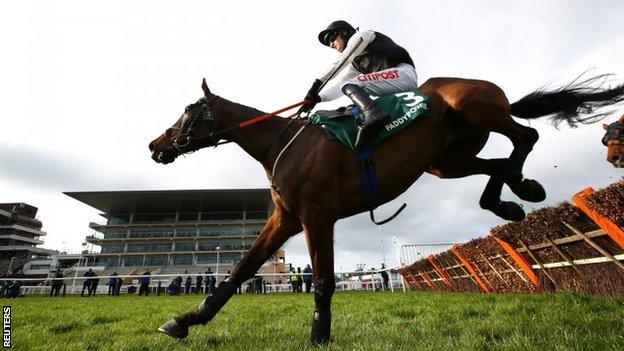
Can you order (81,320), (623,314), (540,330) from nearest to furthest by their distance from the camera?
(540,330) → (623,314) → (81,320)

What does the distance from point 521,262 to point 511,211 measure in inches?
243

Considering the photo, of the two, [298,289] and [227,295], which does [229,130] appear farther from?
[298,289]

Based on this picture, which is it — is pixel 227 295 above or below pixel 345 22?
below

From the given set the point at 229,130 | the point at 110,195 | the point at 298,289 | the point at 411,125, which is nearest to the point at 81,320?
the point at 229,130

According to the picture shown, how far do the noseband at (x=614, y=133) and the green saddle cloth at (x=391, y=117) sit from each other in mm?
5292

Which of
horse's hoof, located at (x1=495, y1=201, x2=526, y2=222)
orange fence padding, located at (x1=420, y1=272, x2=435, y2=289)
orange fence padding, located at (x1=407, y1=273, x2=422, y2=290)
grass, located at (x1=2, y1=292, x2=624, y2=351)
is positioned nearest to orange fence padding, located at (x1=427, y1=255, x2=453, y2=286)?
orange fence padding, located at (x1=420, y1=272, x2=435, y2=289)

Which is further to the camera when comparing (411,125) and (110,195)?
(110,195)

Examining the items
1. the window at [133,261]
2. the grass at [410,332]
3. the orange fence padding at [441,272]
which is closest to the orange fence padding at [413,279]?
the orange fence padding at [441,272]

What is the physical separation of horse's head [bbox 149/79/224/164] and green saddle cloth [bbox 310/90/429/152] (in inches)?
57.7

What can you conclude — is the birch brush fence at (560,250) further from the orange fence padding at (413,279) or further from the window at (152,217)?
the window at (152,217)

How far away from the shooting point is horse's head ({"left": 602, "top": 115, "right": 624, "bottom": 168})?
6957 mm

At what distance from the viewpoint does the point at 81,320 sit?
612 cm

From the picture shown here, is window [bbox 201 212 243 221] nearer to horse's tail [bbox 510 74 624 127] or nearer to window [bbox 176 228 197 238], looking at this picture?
window [bbox 176 228 197 238]

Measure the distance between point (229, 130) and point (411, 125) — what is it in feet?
7.08
